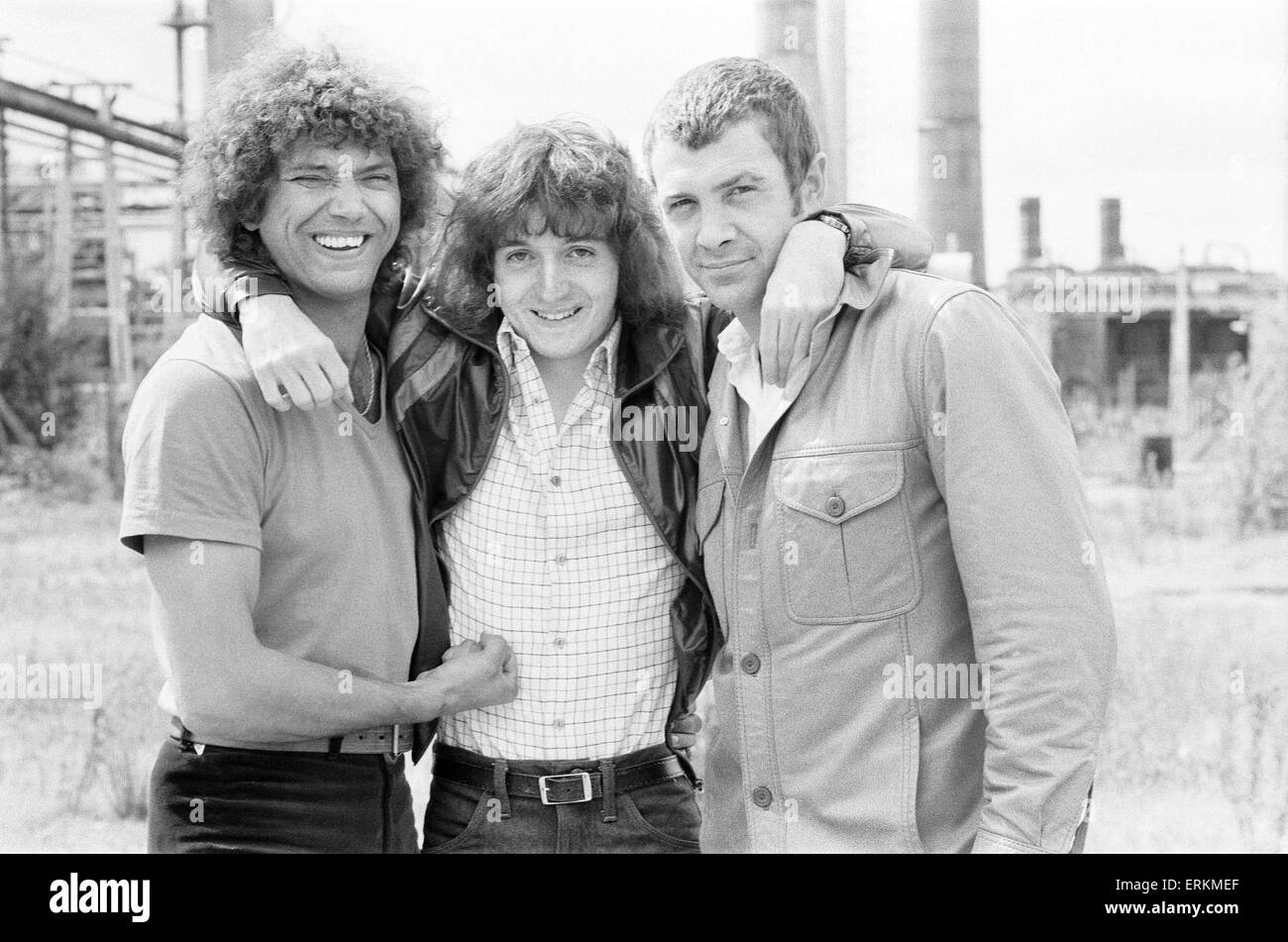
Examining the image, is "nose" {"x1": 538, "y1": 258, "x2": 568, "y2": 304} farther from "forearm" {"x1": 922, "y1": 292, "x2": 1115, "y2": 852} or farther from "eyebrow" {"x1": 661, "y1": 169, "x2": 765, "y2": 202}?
"forearm" {"x1": 922, "y1": 292, "x2": 1115, "y2": 852}

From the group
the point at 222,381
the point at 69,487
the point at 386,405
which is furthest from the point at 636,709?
the point at 69,487

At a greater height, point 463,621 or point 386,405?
point 386,405

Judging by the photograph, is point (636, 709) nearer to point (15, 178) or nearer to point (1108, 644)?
point (1108, 644)

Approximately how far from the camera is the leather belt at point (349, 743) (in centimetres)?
239

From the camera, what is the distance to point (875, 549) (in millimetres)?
2164

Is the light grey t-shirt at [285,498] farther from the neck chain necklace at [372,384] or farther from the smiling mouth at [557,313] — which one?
the smiling mouth at [557,313]

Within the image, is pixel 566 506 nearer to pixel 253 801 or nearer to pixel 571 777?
pixel 571 777

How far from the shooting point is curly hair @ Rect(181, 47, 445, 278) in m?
2.44

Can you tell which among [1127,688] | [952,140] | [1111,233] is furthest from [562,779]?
[1111,233]

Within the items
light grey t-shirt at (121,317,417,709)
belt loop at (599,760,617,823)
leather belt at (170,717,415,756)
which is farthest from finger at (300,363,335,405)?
belt loop at (599,760,617,823)

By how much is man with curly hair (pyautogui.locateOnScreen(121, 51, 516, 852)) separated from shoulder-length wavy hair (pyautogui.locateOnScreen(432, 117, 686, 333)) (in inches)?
6.9

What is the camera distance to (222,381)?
7.48ft

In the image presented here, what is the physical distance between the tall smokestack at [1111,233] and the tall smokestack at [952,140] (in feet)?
5.94

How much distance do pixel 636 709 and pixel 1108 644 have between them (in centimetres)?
93
